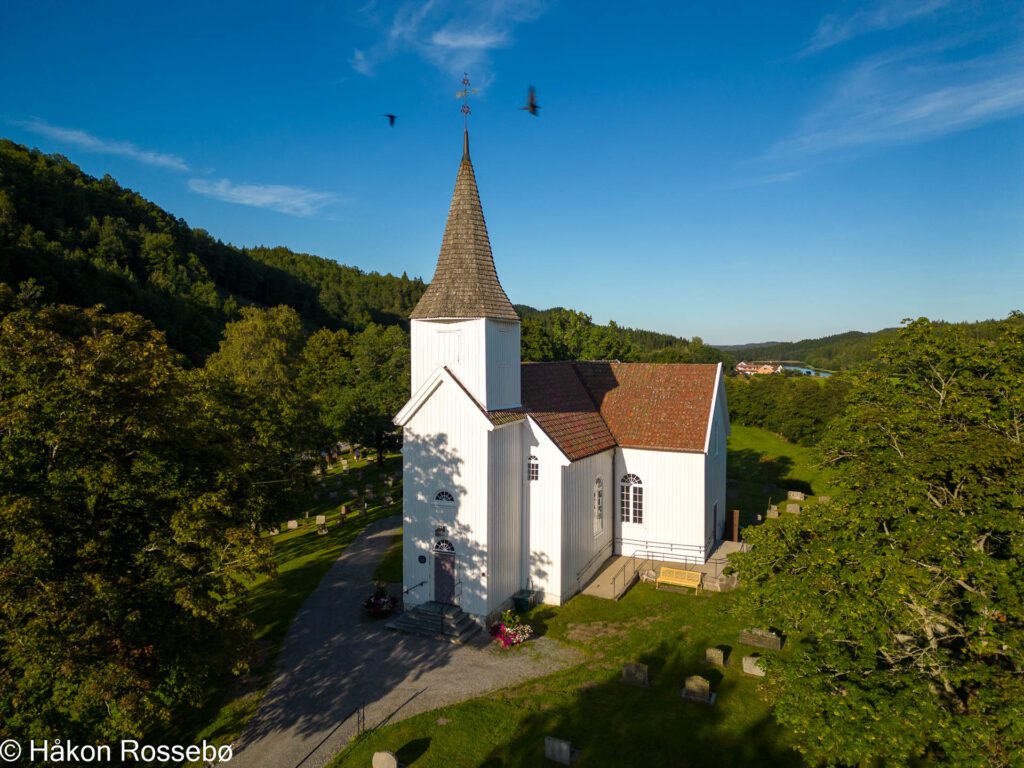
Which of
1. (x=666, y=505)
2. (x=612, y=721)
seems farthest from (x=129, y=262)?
(x=612, y=721)

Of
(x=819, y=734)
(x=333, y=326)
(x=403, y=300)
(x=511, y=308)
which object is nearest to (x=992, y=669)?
(x=819, y=734)

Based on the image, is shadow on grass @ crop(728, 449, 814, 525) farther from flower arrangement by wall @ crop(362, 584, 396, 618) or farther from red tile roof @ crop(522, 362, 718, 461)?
flower arrangement by wall @ crop(362, 584, 396, 618)

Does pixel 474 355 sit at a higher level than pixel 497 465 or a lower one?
higher

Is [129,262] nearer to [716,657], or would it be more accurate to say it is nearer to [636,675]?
[636,675]

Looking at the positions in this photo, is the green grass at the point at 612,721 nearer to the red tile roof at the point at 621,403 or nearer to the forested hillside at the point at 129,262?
the red tile roof at the point at 621,403

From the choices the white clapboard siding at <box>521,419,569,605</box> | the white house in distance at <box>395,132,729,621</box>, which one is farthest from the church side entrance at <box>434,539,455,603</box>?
the white clapboard siding at <box>521,419,569,605</box>

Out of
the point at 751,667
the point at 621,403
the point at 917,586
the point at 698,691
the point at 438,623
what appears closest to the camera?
the point at 917,586

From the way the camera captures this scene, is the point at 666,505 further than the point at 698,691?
Yes
